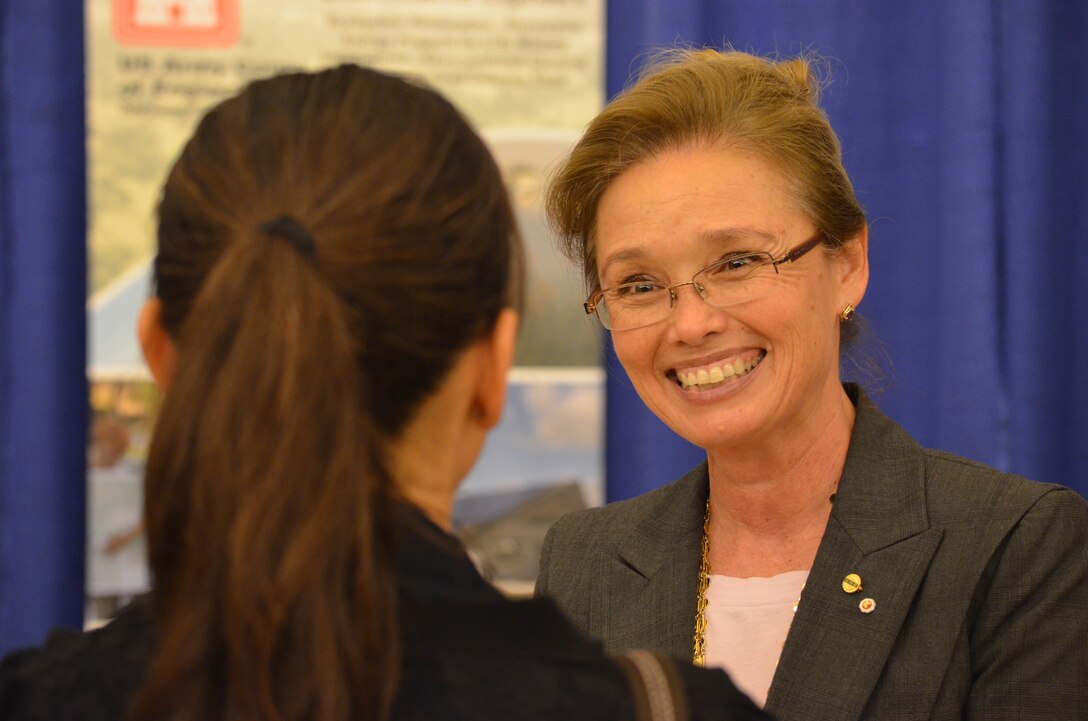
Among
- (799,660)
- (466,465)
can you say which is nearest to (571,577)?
(799,660)

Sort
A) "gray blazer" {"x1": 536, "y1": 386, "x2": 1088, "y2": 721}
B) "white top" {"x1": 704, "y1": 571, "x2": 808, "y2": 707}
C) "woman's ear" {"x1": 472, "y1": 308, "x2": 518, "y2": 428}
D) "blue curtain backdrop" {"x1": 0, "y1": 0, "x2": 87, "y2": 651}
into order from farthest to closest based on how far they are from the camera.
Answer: "blue curtain backdrop" {"x1": 0, "y1": 0, "x2": 87, "y2": 651} → "white top" {"x1": 704, "y1": 571, "x2": 808, "y2": 707} → "gray blazer" {"x1": 536, "y1": 386, "x2": 1088, "y2": 721} → "woman's ear" {"x1": 472, "y1": 308, "x2": 518, "y2": 428}

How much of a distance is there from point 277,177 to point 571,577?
99 centimetres

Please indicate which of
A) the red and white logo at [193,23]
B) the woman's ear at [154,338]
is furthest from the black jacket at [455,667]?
the red and white logo at [193,23]

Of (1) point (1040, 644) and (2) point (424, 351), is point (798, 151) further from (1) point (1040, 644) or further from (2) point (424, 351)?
(2) point (424, 351)

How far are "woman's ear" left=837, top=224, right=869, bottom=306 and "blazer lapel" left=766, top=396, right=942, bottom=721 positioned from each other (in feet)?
0.68

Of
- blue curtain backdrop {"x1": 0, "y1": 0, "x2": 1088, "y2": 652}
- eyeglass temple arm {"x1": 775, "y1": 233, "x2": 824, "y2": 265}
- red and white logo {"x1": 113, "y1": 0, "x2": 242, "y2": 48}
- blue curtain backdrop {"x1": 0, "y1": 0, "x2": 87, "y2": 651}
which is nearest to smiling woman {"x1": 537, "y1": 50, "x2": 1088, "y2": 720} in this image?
eyeglass temple arm {"x1": 775, "y1": 233, "x2": 824, "y2": 265}

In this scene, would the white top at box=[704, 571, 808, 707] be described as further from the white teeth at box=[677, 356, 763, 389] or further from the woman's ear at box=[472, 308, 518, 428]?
the woman's ear at box=[472, 308, 518, 428]

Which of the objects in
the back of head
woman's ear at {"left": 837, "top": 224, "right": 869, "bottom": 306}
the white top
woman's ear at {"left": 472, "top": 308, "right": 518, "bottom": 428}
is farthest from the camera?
woman's ear at {"left": 837, "top": 224, "right": 869, "bottom": 306}

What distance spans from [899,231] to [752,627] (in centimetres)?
108

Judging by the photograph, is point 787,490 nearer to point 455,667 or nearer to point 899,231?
point 455,667

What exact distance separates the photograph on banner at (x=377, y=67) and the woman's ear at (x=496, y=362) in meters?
1.39

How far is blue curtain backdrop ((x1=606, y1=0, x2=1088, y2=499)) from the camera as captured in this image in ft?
6.98

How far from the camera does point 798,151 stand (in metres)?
1.38

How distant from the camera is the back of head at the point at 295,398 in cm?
61
